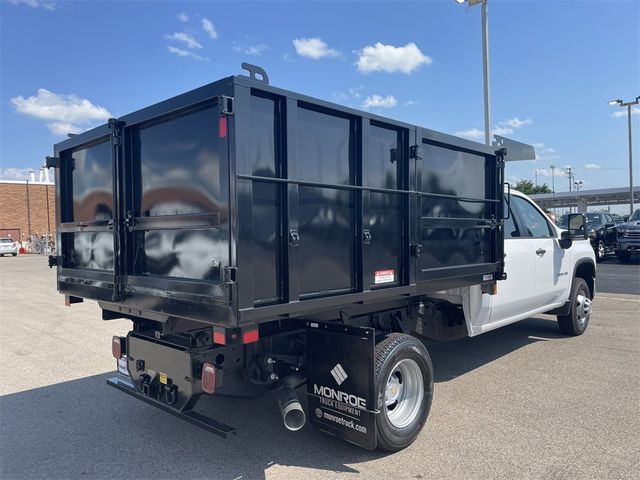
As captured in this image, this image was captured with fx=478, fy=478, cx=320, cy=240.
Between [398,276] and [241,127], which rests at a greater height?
[241,127]

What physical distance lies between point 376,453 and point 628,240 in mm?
19842

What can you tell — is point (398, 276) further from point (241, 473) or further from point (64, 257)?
point (64, 257)

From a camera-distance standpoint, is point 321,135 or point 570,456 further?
point 570,456

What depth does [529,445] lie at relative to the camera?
3.80 metres

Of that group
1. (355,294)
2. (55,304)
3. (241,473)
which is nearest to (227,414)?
(241,473)

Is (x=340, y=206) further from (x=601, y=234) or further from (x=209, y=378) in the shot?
(x=601, y=234)

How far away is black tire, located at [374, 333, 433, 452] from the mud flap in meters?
0.09

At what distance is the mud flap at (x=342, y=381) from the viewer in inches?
137

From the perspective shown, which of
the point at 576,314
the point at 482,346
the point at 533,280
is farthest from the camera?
the point at 576,314

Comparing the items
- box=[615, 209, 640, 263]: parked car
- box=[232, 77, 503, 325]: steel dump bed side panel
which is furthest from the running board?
box=[615, 209, 640, 263]: parked car

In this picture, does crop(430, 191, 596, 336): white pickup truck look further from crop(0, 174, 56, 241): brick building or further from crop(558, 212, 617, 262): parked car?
crop(0, 174, 56, 241): brick building

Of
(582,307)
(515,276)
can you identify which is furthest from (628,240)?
(515,276)

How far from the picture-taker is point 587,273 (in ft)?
25.7

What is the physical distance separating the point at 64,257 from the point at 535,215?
5.78m
